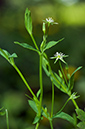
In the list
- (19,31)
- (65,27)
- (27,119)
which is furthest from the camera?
(65,27)

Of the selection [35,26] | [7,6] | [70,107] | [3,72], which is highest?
[7,6]

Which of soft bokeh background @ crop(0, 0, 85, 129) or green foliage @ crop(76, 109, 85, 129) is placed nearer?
green foliage @ crop(76, 109, 85, 129)

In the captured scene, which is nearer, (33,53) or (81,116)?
(81,116)

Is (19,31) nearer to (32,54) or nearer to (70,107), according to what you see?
(32,54)

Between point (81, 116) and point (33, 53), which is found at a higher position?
point (81, 116)

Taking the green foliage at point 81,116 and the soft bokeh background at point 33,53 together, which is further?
the soft bokeh background at point 33,53

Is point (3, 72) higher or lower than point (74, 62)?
higher

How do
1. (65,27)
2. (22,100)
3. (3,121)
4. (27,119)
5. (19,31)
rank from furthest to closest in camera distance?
1. (65,27)
2. (19,31)
3. (22,100)
4. (27,119)
5. (3,121)

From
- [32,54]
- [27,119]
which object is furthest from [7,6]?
[27,119]
